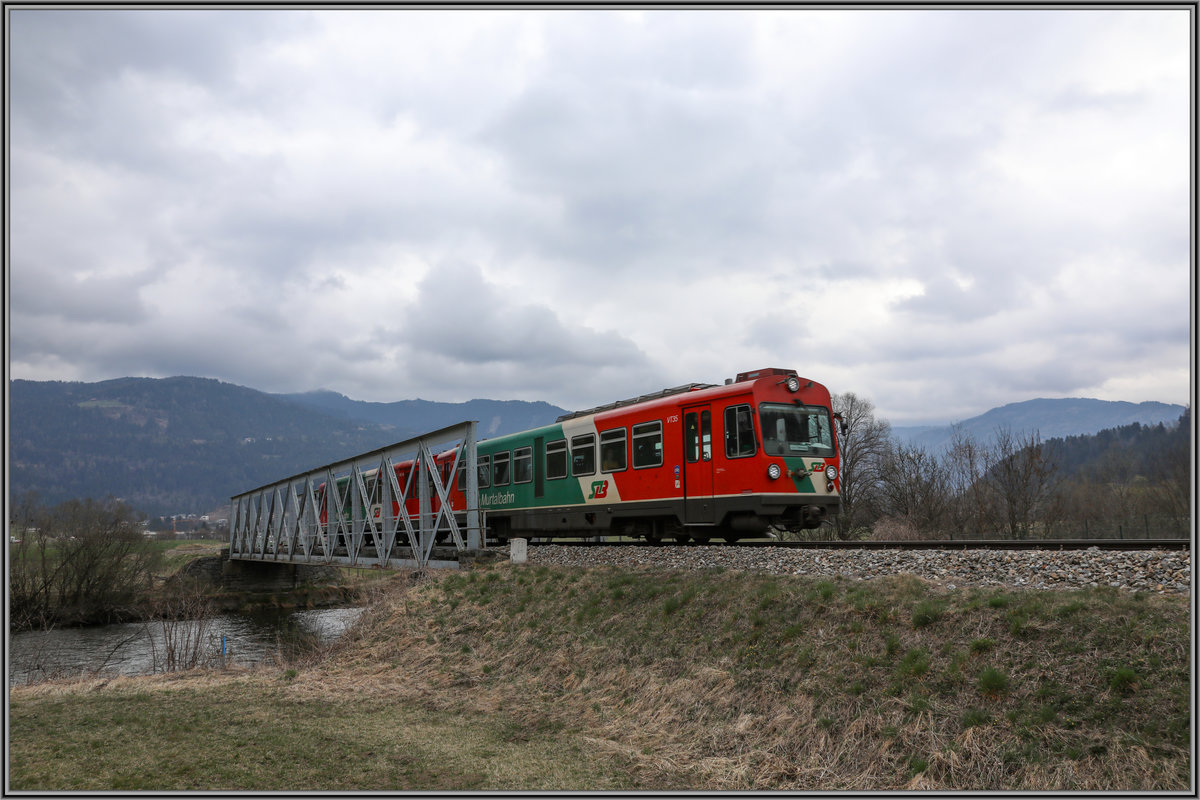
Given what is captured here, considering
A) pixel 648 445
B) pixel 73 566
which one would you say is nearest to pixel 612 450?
pixel 648 445

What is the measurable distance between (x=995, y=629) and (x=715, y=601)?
14.3ft

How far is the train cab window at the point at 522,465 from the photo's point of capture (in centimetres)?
2260

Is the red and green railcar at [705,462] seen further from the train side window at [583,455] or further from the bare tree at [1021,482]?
the bare tree at [1021,482]

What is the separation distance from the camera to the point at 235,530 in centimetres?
5325

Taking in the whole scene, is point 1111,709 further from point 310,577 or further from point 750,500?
point 310,577

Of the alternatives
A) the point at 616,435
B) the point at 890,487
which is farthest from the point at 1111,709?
the point at 890,487

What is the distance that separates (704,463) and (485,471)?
36.1 ft

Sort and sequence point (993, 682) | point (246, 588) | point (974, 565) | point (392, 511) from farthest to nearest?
point (246, 588)
point (392, 511)
point (974, 565)
point (993, 682)

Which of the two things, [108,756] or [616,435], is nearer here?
[108,756]

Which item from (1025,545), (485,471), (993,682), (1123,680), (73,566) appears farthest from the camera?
(73,566)

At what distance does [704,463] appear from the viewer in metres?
16.5

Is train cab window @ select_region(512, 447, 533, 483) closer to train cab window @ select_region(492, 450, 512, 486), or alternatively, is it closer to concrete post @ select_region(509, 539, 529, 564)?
train cab window @ select_region(492, 450, 512, 486)

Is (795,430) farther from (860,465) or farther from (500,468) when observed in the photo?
(860,465)

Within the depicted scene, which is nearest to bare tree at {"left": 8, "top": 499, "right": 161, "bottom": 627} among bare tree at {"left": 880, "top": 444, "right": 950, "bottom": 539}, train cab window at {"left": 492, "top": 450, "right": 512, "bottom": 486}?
train cab window at {"left": 492, "top": 450, "right": 512, "bottom": 486}
